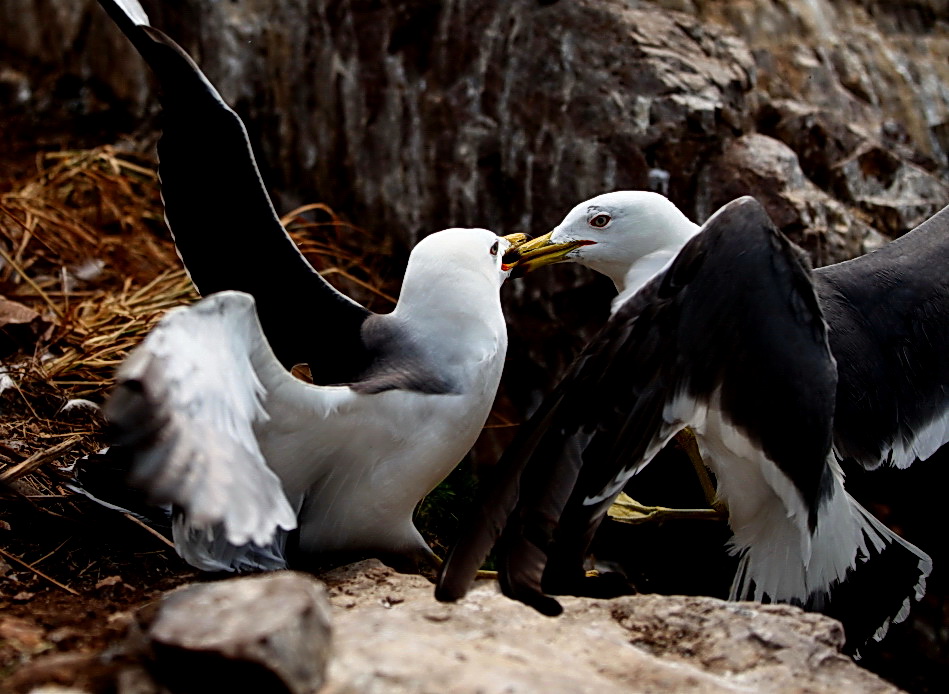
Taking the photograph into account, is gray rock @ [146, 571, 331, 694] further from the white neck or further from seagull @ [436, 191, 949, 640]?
the white neck

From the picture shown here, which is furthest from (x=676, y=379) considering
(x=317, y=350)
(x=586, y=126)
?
(x=586, y=126)

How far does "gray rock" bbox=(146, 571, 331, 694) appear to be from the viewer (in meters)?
1.50

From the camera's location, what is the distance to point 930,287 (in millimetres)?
3043

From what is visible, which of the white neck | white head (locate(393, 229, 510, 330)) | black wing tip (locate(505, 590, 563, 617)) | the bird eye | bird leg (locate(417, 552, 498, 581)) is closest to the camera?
black wing tip (locate(505, 590, 563, 617))

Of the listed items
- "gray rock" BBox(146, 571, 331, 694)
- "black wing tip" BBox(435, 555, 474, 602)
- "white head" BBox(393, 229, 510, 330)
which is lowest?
"black wing tip" BBox(435, 555, 474, 602)

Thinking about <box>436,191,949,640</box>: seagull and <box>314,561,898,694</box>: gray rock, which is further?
<box>436,191,949,640</box>: seagull

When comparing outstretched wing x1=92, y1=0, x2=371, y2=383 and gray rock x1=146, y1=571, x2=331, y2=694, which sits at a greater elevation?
outstretched wing x1=92, y1=0, x2=371, y2=383

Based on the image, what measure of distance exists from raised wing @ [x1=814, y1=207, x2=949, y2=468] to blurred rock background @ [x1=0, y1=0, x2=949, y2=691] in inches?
26.4

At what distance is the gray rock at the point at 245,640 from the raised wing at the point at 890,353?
1720 mm

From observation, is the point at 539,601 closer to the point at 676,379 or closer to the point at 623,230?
the point at 676,379

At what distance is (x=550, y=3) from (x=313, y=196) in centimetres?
134

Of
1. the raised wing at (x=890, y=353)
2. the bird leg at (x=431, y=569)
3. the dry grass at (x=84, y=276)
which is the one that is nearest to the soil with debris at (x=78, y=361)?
the dry grass at (x=84, y=276)

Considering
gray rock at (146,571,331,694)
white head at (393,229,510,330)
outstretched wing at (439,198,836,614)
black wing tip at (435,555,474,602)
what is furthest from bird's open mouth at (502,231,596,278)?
gray rock at (146,571,331,694)

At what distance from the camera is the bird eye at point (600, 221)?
115 inches
